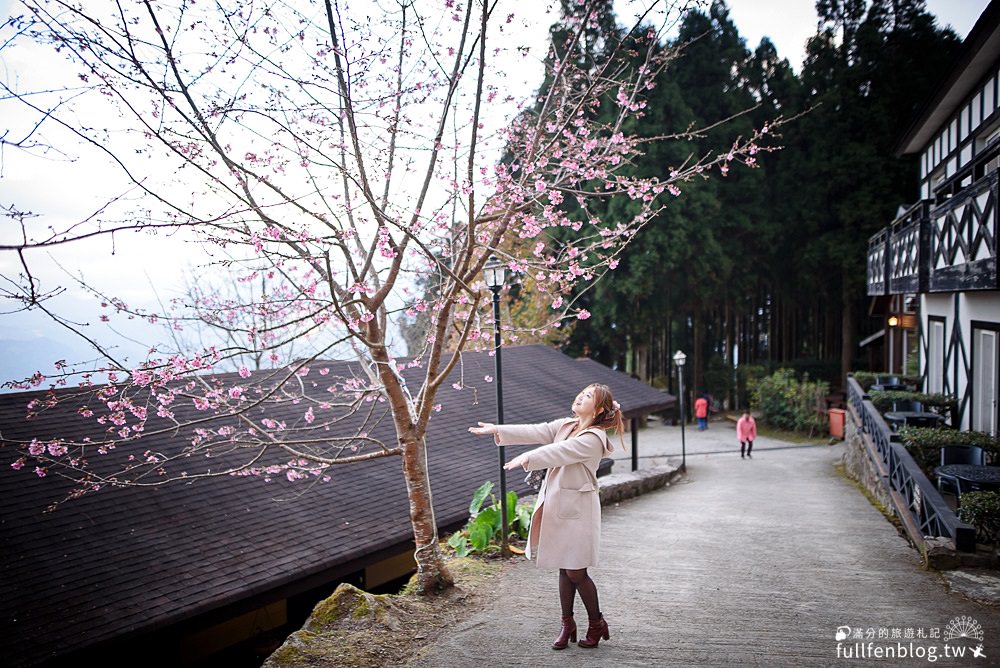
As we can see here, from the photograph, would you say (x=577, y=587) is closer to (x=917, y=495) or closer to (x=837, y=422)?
(x=917, y=495)

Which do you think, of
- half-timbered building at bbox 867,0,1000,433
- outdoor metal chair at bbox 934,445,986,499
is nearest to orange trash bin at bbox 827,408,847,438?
half-timbered building at bbox 867,0,1000,433

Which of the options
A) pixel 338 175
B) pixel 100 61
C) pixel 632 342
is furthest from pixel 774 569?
pixel 632 342

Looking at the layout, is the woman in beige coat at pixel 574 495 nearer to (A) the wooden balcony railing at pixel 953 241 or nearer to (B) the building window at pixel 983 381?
(A) the wooden balcony railing at pixel 953 241

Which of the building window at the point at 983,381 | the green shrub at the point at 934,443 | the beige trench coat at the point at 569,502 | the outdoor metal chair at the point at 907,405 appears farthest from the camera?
the outdoor metal chair at the point at 907,405

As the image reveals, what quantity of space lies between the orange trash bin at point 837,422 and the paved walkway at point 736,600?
15039 mm

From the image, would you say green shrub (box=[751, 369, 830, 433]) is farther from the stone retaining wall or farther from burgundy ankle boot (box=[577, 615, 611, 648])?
burgundy ankle boot (box=[577, 615, 611, 648])

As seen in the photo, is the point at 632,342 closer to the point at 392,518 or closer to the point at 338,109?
the point at 392,518

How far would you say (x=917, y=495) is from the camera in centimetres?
758

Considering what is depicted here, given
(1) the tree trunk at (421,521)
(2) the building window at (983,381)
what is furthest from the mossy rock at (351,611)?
(2) the building window at (983,381)

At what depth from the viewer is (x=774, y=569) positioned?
6414 mm

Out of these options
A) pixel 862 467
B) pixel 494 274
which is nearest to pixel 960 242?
pixel 862 467

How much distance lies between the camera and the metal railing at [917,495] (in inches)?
247

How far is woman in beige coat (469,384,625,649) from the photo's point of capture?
13.5ft

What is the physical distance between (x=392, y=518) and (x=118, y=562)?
303 cm
